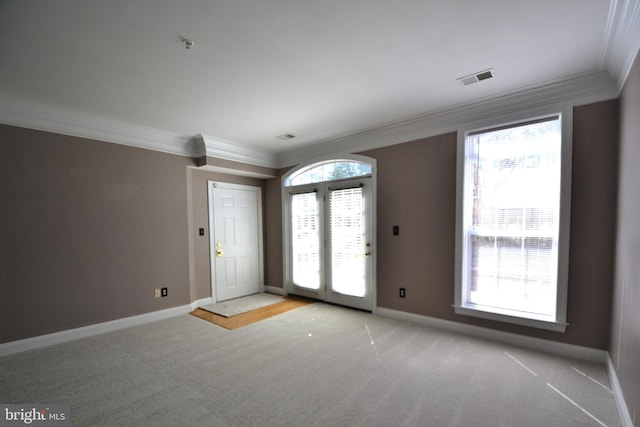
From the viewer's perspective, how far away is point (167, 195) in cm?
402

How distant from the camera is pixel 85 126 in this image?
3.27 metres

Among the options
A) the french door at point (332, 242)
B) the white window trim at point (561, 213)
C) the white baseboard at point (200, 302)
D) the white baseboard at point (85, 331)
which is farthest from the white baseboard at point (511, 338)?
the white baseboard at point (85, 331)

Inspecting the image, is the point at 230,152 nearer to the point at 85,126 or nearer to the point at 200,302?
the point at 85,126

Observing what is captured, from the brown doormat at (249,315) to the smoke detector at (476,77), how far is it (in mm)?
3706

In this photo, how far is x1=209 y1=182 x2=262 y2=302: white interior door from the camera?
15.5 feet

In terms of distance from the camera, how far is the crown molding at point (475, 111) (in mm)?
2486

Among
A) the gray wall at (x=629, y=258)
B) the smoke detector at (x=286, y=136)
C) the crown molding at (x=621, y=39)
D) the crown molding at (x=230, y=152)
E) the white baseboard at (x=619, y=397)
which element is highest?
the crown molding at (x=621, y=39)

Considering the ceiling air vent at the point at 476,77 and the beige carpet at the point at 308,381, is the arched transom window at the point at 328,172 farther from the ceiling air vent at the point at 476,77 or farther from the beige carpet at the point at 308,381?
the beige carpet at the point at 308,381

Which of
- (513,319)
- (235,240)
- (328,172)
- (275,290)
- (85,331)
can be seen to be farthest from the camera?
(275,290)

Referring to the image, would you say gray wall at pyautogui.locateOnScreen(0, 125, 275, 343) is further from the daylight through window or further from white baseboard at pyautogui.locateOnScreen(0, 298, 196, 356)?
the daylight through window

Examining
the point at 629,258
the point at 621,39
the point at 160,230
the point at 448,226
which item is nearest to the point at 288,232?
the point at 160,230

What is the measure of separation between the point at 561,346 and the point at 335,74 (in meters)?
3.37

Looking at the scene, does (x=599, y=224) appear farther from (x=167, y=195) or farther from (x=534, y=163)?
(x=167, y=195)

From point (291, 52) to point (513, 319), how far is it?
11.0ft
